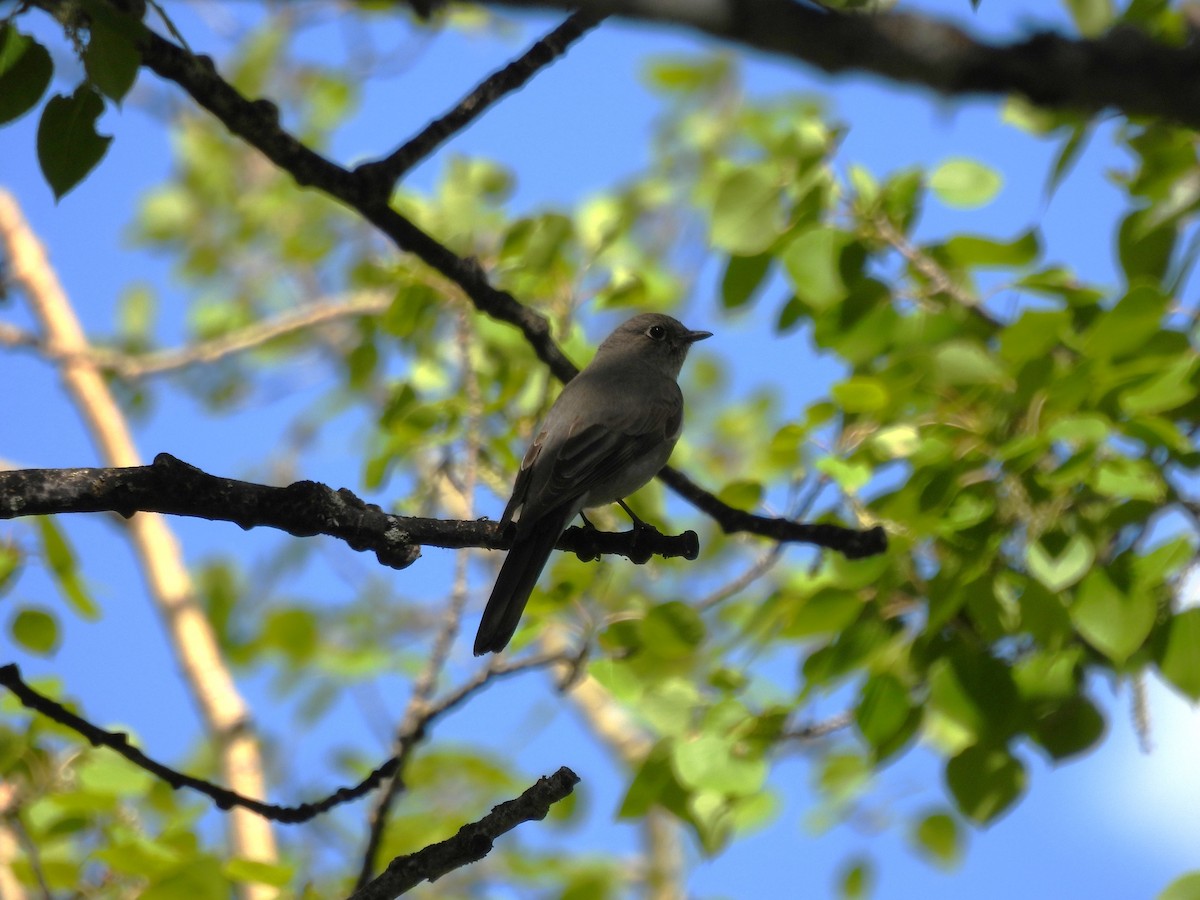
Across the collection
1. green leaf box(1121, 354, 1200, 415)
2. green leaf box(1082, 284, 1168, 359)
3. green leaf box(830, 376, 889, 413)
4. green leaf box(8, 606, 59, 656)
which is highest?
green leaf box(8, 606, 59, 656)

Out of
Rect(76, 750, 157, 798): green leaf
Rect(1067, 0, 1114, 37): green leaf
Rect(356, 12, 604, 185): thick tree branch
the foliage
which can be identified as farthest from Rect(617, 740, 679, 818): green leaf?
Rect(1067, 0, 1114, 37): green leaf

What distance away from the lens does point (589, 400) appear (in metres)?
4.96

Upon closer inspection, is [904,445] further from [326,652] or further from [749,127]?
[326,652]

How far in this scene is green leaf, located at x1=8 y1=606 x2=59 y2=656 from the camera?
362cm

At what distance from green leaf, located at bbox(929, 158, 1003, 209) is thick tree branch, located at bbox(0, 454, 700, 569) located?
2.24m

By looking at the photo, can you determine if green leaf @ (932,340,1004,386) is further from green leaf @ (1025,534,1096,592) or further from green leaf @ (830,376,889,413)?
green leaf @ (1025,534,1096,592)

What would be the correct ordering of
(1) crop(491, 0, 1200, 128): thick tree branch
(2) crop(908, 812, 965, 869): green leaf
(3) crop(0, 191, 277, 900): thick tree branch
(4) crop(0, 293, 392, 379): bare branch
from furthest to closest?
(4) crop(0, 293, 392, 379): bare branch → (3) crop(0, 191, 277, 900): thick tree branch → (2) crop(908, 812, 965, 869): green leaf → (1) crop(491, 0, 1200, 128): thick tree branch

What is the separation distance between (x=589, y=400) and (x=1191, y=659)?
2441mm

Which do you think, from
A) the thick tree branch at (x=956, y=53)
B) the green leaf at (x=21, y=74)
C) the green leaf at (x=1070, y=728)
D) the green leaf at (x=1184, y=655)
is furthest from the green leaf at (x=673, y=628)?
the thick tree branch at (x=956, y=53)

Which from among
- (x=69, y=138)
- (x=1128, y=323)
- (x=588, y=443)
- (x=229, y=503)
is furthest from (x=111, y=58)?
(x=1128, y=323)

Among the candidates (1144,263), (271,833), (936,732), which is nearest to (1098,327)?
(1144,263)

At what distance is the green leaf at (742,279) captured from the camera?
14.0 feet

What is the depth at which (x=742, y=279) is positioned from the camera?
14.1 feet

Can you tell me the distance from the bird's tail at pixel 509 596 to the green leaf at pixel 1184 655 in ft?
6.29
